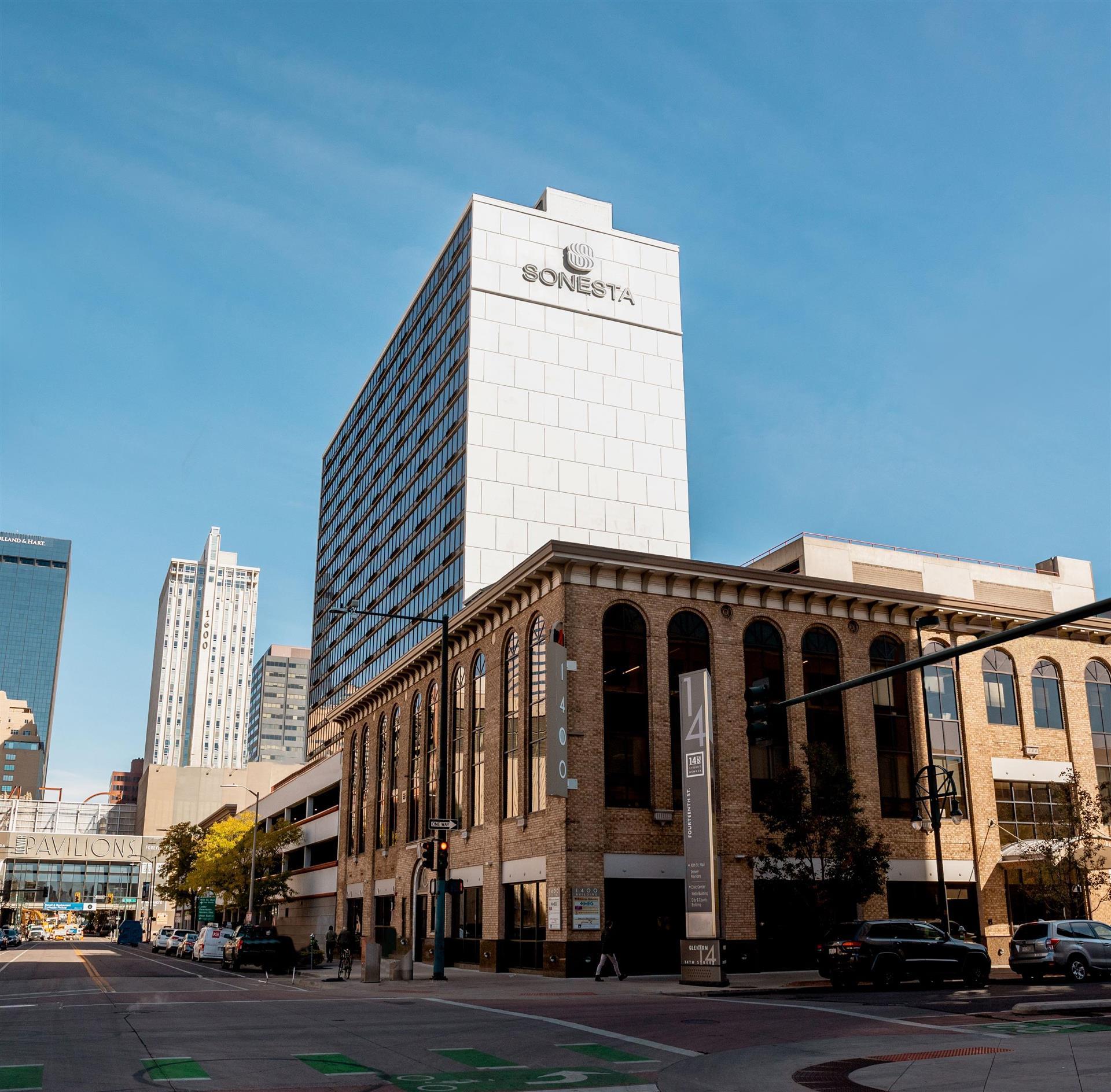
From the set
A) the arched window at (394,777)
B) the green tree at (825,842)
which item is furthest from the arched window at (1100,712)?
the arched window at (394,777)

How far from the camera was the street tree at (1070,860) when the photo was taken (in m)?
38.9

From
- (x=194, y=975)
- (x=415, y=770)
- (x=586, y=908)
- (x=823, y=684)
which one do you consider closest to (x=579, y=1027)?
(x=586, y=908)

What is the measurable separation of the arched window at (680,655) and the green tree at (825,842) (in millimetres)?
3917

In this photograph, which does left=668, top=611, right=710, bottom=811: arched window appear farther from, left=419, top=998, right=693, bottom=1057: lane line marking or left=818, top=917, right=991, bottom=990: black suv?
left=419, top=998, right=693, bottom=1057: lane line marking

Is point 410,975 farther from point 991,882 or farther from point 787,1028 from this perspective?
point 991,882

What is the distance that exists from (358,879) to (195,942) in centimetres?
983

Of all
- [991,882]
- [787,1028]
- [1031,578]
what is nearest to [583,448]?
[1031,578]

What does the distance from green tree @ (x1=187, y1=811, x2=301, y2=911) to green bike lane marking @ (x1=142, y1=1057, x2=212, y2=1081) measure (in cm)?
6692

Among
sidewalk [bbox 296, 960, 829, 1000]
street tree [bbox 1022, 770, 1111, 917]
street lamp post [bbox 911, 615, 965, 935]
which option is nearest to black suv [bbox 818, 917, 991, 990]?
sidewalk [bbox 296, 960, 829, 1000]

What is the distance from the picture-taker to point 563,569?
123ft

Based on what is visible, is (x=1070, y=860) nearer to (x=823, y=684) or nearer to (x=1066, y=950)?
(x=823, y=684)

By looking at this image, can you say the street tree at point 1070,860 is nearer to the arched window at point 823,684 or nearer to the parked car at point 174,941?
the arched window at point 823,684

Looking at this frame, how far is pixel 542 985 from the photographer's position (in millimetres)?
30797

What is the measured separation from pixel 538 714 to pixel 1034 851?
18882mm
